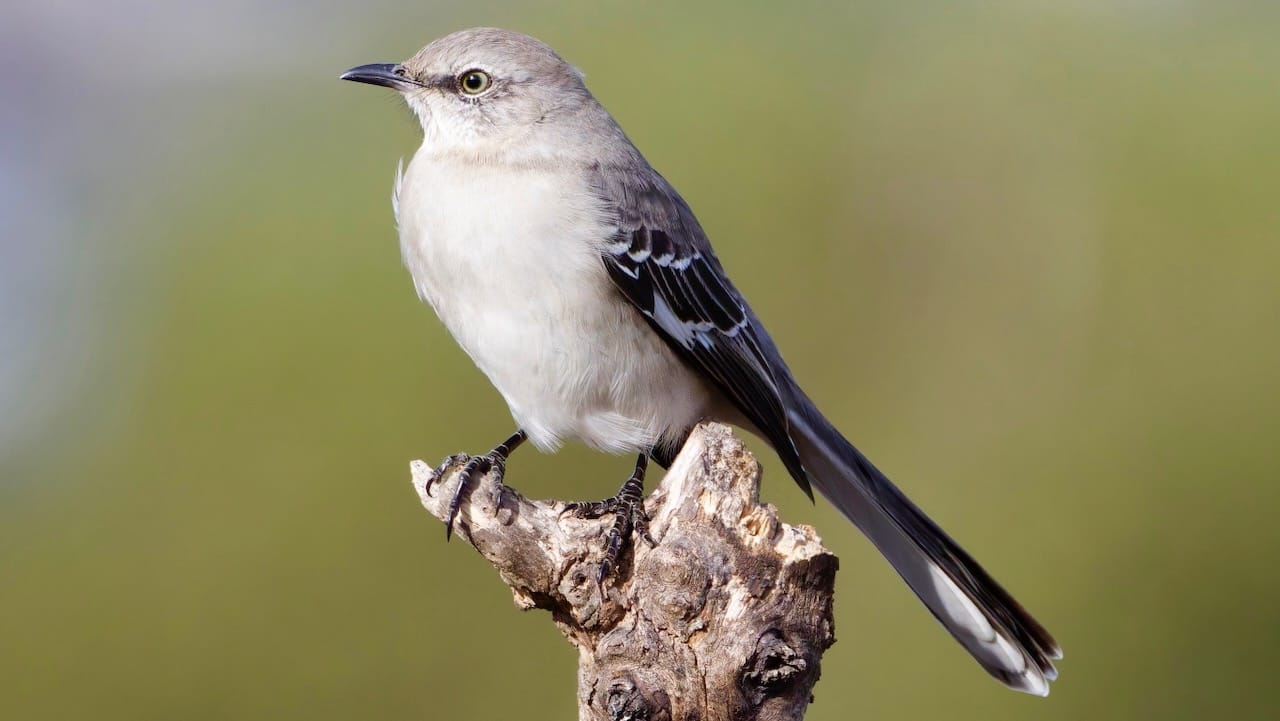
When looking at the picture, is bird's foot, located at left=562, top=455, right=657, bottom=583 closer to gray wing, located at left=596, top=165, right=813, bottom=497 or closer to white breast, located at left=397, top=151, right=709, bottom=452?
white breast, located at left=397, top=151, right=709, bottom=452

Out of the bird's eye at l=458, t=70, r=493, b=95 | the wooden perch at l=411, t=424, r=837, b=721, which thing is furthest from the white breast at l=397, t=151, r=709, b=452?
the wooden perch at l=411, t=424, r=837, b=721

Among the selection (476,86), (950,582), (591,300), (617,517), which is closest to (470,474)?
(617,517)

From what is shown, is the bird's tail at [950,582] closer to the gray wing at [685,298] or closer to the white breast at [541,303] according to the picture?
the gray wing at [685,298]

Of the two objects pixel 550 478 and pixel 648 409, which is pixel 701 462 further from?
pixel 550 478

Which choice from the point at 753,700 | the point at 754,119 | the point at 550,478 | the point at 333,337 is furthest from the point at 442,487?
the point at 754,119

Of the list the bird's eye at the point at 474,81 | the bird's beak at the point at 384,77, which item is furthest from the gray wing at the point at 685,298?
the bird's beak at the point at 384,77

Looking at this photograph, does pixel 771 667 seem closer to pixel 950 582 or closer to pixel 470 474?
pixel 470 474
